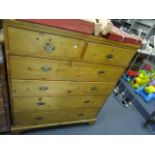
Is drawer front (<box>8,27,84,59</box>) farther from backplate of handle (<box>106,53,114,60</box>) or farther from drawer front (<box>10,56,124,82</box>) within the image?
backplate of handle (<box>106,53,114,60</box>)

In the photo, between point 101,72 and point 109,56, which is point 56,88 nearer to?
point 101,72

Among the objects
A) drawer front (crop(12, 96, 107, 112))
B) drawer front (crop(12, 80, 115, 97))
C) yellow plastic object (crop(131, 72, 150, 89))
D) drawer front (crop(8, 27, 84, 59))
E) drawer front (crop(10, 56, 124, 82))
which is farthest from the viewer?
yellow plastic object (crop(131, 72, 150, 89))

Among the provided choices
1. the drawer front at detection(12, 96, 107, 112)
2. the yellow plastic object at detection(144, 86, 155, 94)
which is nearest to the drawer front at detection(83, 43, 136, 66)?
the drawer front at detection(12, 96, 107, 112)

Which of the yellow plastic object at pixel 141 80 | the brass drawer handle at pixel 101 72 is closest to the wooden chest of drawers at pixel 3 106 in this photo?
the brass drawer handle at pixel 101 72

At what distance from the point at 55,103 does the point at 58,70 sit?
41 centimetres

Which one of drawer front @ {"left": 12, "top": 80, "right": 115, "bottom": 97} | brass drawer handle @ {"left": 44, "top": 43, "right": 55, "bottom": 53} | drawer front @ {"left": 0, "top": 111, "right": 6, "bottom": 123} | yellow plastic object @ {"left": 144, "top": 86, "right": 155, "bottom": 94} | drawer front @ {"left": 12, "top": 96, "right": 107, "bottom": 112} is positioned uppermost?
brass drawer handle @ {"left": 44, "top": 43, "right": 55, "bottom": 53}

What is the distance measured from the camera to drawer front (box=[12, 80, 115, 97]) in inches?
44.0

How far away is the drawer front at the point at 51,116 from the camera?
1.38 metres

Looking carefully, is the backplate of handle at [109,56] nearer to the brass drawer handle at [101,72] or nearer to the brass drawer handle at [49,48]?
the brass drawer handle at [101,72]

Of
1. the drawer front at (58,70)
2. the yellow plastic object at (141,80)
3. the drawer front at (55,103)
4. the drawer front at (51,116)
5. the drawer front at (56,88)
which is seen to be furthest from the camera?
the yellow plastic object at (141,80)

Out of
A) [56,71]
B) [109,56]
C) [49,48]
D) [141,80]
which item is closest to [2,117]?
[56,71]

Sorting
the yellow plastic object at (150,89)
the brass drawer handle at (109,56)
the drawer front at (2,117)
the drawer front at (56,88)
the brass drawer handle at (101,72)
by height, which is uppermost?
the brass drawer handle at (109,56)
